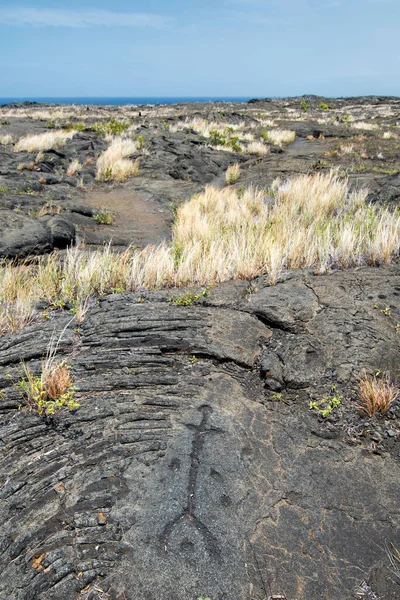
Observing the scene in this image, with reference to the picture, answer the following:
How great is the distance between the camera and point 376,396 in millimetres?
3408

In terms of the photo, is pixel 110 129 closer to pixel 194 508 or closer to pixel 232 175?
pixel 232 175

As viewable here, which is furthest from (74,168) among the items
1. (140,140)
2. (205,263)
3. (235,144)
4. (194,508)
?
(194,508)

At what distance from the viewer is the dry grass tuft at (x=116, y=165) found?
581 inches

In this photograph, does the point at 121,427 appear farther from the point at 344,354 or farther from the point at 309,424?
the point at 344,354

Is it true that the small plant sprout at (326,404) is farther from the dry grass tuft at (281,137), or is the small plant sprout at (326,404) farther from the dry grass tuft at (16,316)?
the dry grass tuft at (281,137)

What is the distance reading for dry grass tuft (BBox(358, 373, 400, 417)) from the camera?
343cm

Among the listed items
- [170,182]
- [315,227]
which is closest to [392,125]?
[170,182]

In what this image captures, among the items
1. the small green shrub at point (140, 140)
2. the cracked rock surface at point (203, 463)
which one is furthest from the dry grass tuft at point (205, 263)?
the small green shrub at point (140, 140)

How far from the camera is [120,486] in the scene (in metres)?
2.67

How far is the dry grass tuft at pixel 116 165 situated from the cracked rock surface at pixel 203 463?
36.9 ft

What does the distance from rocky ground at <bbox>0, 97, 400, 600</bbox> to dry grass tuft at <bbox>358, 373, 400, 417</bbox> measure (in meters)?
0.07

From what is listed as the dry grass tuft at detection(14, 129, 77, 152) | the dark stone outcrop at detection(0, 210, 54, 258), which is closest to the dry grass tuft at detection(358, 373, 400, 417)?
the dark stone outcrop at detection(0, 210, 54, 258)

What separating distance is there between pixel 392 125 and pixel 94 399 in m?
34.7

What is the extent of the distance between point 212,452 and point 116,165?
13965mm
